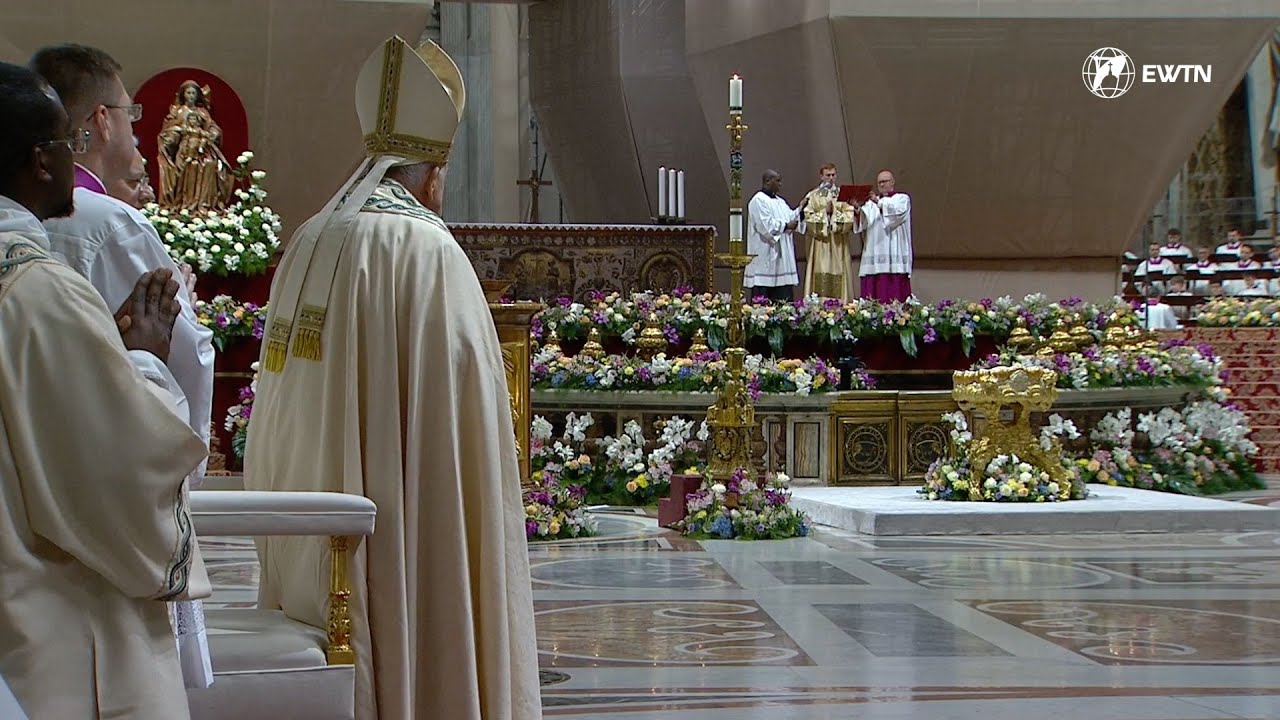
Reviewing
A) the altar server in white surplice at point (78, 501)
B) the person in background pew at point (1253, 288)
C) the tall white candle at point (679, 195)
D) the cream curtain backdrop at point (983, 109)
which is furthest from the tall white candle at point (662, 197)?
the altar server in white surplice at point (78, 501)

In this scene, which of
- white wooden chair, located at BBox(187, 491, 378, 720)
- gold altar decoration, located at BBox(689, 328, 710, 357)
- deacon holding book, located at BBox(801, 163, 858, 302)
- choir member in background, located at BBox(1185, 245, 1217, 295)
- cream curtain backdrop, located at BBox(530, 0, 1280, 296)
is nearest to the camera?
white wooden chair, located at BBox(187, 491, 378, 720)

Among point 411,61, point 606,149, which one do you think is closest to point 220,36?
point 606,149

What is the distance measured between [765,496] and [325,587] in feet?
22.2

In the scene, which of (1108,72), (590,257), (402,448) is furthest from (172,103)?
(402,448)

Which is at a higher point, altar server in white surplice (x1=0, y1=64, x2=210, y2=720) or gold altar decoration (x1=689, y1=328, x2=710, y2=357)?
gold altar decoration (x1=689, y1=328, x2=710, y2=357)

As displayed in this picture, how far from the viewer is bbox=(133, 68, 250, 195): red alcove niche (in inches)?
669

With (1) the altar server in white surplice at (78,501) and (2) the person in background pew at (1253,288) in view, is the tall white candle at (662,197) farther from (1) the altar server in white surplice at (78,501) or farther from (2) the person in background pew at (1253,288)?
(1) the altar server in white surplice at (78,501)

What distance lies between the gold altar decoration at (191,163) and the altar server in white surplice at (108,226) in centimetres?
1232

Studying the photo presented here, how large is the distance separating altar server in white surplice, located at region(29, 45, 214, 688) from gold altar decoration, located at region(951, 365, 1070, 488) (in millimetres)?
8244

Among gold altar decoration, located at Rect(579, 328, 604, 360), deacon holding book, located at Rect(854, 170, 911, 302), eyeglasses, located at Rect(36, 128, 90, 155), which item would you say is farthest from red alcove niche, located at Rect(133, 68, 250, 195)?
eyeglasses, located at Rect(36, 128, 90, 155)

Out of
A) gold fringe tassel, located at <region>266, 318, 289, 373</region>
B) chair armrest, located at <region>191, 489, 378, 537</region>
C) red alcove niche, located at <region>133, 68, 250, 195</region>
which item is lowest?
chair armrest, located at <region>191, 489, 378, 537</region>

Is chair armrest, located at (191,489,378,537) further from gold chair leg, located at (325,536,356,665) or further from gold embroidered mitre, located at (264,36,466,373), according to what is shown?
gold embroidered mitre, located at (264,36,466,373)

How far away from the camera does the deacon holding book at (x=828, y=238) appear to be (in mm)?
18469

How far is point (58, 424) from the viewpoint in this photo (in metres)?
2.33
